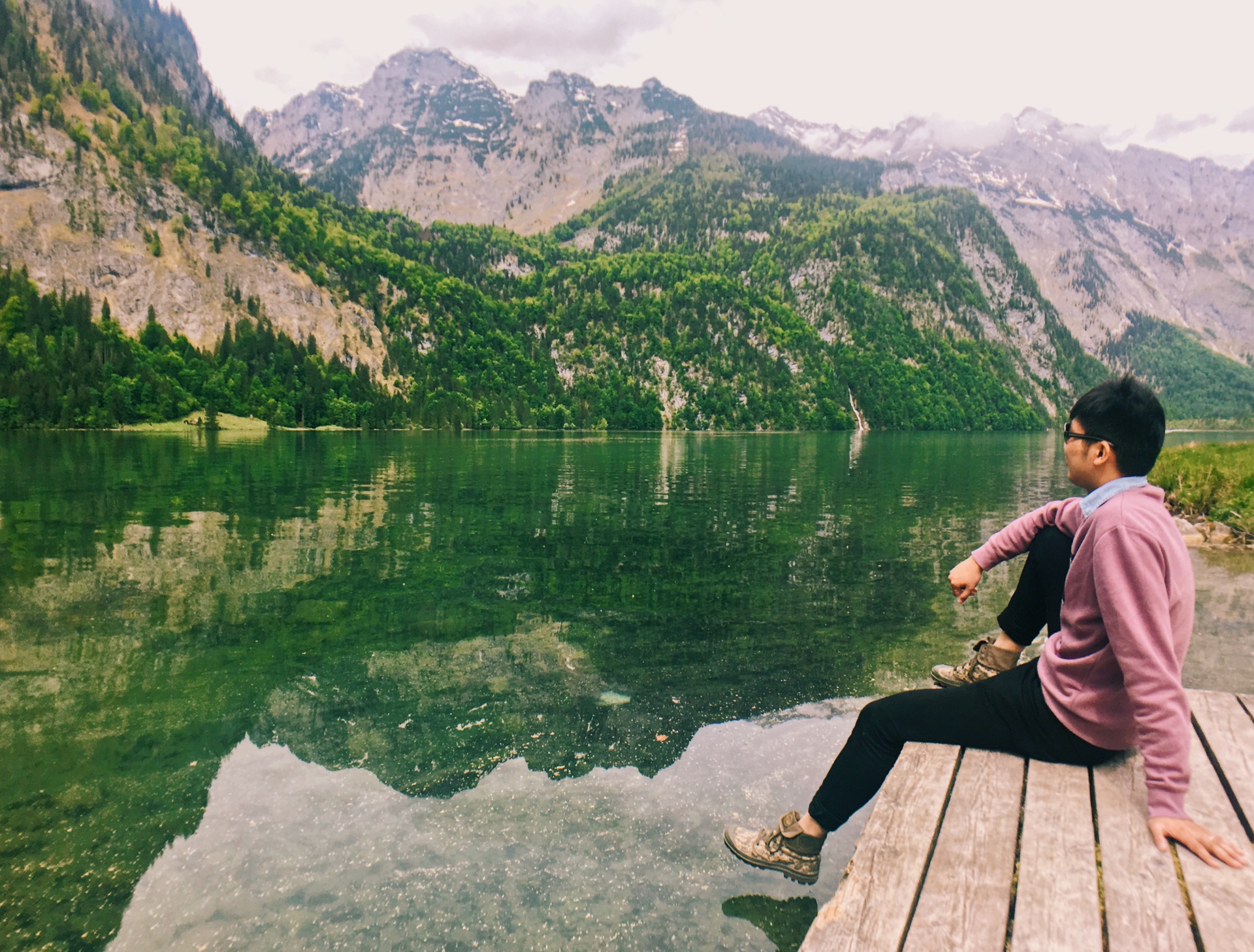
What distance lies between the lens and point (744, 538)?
22328mm

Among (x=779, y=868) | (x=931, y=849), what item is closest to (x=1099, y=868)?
(x=931, y=849)

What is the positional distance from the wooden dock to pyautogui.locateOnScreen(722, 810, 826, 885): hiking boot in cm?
136

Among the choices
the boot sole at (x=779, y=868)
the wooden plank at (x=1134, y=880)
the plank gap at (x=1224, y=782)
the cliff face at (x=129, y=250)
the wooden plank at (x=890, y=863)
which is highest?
the cliff face at (x=129, y=250)

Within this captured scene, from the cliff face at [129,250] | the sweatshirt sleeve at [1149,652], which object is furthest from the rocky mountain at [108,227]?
A: the sweatshirt sleeve at [1149,652]

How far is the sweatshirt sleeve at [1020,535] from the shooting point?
18.5 ft

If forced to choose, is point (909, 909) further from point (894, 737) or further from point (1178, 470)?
point (1178, 470)

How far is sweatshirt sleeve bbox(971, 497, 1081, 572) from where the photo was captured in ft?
18.5

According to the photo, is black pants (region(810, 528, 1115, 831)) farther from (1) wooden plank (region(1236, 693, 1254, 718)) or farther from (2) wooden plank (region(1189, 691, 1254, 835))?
(1) wooden plank (region(1236, 693, 1254, 718))

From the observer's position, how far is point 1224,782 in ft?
14.8

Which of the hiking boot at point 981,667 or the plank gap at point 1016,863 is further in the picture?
the hiking boot at point 981,667

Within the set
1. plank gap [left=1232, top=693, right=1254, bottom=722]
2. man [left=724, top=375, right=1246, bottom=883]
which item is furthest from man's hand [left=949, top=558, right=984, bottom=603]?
plank gap [left=1232, top=693, right=1254, bottom=722]

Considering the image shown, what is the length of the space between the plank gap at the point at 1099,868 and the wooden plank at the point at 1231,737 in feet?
2.35

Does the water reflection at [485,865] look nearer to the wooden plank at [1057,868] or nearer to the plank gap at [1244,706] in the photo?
the wooden plank at [1057,868]

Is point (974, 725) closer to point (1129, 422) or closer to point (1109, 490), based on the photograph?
point (1109, 490)
